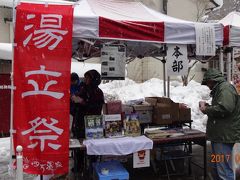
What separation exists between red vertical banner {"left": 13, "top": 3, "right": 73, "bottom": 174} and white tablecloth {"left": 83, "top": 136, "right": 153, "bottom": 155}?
0.51 meters

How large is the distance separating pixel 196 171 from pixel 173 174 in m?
0.63

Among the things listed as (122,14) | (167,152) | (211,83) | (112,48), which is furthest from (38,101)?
(167,152)

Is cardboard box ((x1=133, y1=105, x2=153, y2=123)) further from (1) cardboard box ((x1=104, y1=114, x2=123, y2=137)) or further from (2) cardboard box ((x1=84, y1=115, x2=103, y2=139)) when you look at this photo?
(2) cardboard box ((x1=84, y1=115, x2=103, y2=139))

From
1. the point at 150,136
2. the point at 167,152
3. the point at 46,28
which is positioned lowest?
the point at 167,152

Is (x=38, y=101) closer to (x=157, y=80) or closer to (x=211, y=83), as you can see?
(x=211, y=83)

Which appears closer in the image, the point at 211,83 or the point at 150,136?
the point at 211,83

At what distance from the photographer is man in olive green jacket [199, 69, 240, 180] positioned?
445cm

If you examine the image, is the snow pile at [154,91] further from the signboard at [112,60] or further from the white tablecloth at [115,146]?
the white tablecloth at [115,146]

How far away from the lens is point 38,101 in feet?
14.1

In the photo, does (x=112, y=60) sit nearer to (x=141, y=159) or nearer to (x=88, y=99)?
(x=88, y=99)

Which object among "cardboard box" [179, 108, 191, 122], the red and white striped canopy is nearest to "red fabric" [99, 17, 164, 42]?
the red and white striped canopy

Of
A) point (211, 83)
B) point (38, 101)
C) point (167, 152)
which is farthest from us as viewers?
point (167, 152)

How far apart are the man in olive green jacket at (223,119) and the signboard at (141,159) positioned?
39.6 inches

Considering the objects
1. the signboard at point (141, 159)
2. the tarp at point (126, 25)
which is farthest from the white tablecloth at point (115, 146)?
the tarp at point (126, 25)
